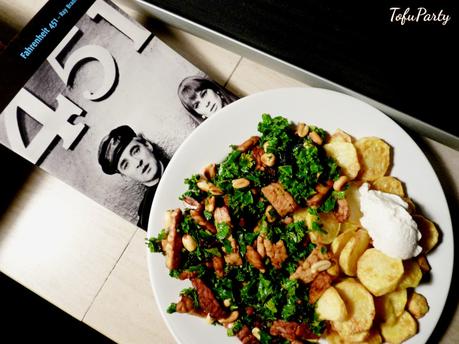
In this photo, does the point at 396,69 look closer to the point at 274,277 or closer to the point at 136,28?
the point at 274,277

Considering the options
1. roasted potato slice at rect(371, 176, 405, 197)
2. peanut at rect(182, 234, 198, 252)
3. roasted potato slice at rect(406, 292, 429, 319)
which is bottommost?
peanut at rect(182, 234, 198, 252)

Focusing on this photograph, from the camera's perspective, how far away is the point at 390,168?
881mm

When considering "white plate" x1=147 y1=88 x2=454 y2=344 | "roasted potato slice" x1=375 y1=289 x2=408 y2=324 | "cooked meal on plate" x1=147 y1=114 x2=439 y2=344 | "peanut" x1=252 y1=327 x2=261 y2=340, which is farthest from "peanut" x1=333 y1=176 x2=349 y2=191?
"peanut" x1=252 y1=327 x2=261 y2=340

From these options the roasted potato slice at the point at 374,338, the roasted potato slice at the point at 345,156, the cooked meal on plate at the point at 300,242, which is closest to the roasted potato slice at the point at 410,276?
the cooked meal on plate at the point at 300,242

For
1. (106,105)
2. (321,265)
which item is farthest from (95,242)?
(321,265)

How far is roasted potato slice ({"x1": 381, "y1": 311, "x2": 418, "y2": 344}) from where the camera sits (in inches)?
31.9

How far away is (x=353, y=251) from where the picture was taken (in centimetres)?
81

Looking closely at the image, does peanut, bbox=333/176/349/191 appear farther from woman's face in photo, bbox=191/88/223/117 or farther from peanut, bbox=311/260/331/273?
woman's face in photo, bbox=191/88/223/117

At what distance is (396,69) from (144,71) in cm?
61

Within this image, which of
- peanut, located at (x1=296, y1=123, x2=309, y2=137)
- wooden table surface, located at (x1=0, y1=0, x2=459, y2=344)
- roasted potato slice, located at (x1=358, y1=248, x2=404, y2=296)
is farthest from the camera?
wooden table surface, located at (x1=0, y1=0, x2=459, y2=344)

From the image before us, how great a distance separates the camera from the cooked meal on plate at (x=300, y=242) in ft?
2.66

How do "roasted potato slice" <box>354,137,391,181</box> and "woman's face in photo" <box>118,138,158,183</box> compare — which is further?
"woman's face in photo" <box>118,138,158,183</box>

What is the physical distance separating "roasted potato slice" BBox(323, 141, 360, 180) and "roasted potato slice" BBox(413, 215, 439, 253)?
0.16m

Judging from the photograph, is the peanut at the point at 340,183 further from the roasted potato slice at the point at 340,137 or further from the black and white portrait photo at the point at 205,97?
the black and white portrait photo at the point at 205,97
